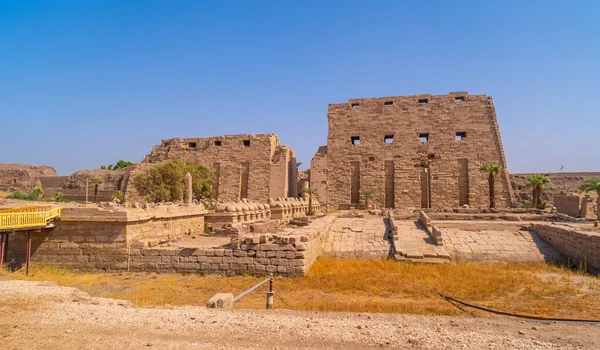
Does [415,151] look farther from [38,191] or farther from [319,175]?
[38,191]

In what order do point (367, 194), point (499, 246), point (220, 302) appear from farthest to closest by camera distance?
point (367, 194)
point (499, 246)
point (220, 302)

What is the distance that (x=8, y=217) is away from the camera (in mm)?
10078

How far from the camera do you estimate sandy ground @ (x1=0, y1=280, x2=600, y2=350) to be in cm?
413

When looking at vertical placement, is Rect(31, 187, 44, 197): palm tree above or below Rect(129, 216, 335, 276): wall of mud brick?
above

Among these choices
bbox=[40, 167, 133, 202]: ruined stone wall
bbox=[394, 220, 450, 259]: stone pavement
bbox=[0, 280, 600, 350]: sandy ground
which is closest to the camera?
bbox=[0, 280, 600, 350]: sandy ground

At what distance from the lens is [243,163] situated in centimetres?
3538

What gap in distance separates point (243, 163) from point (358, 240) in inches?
924

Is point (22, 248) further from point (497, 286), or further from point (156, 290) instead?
point (497, 286)

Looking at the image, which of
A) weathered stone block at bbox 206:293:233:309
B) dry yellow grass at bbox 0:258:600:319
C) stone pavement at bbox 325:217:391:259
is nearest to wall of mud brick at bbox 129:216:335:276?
dry yellow grass at bbox 0:258:600:319

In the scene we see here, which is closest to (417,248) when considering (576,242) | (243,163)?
(576,242)

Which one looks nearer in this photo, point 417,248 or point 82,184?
point 417,248

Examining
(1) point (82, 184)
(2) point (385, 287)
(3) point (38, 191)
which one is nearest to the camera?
(2) point (385, 287)

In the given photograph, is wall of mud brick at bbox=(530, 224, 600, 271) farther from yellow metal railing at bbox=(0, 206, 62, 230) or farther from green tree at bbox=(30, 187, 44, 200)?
green tree at bbox=(30, 187, 44, 200)

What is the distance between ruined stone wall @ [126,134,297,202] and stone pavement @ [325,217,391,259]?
17921 millimetres
